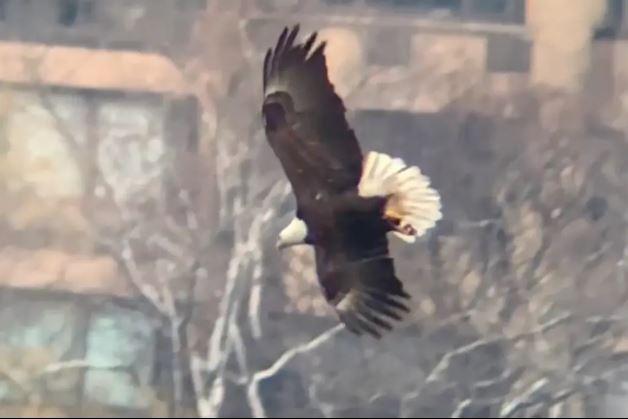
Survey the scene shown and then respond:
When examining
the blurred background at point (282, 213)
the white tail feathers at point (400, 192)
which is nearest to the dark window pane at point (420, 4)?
the blurred background at point (282, 213)

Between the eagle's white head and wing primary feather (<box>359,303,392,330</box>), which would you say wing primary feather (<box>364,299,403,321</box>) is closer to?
wing primary feather (<box>359,303,392,330</box>)

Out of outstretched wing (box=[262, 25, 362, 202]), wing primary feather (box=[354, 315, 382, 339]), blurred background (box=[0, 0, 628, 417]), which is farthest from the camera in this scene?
blurred background (box=[0, 0, 628, 417])

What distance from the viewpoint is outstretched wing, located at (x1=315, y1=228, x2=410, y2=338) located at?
1447 mm

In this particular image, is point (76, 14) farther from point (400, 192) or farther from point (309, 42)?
point (400, 192)

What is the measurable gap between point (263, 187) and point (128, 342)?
270mm

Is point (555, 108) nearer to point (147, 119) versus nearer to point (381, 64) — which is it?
point (381, 64)

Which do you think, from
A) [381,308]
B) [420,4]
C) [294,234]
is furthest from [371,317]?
[420,4]

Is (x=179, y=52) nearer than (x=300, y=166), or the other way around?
(x=300, y=166)

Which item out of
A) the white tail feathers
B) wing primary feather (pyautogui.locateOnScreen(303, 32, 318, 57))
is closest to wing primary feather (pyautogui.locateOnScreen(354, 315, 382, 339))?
the white tail feathers

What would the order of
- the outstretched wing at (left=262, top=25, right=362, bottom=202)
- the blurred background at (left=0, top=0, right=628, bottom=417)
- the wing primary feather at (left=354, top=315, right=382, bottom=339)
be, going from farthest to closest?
the blurred background at (left=0, top=0, right=628, bottom=417), the wing primary feather at (left=354, top=315, right=382, bottom=339), the outstretched wing at (left=262, top=25, right=362, bottom=202)

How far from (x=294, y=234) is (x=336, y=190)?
13 centimetres

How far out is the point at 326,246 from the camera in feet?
4.86

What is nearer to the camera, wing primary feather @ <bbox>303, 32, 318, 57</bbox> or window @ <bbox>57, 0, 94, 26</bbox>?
wing primary feather @ <bbox>303, 32, 318, 57</bbox>

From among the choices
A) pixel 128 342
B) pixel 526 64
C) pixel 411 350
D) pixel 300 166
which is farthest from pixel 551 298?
pixel 128 342
